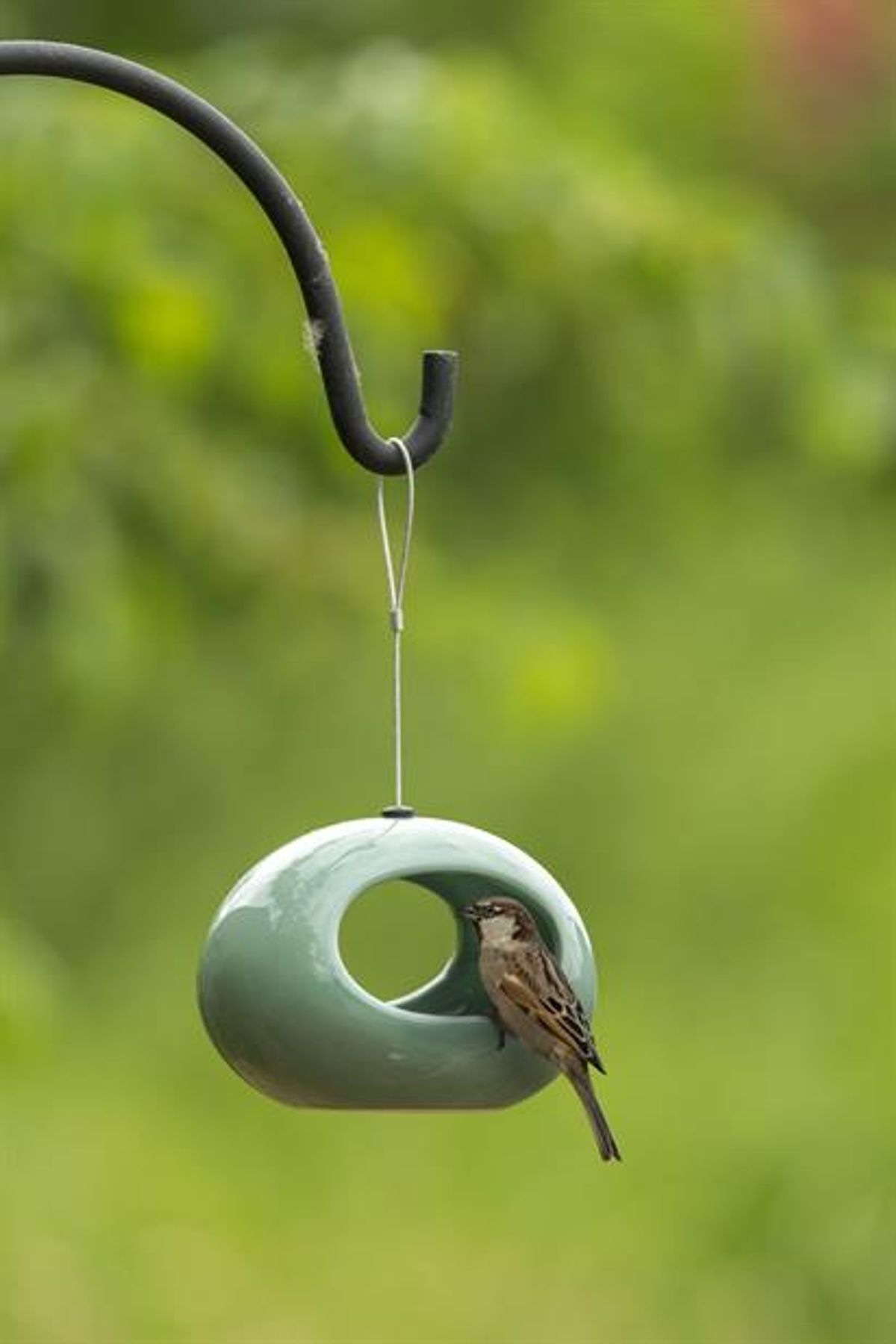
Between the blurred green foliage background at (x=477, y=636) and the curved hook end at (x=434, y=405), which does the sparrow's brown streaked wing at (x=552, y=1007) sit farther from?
the blurred green foliage background at (x=477, y=636)

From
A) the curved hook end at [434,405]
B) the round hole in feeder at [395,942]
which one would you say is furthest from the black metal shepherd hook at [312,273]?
the round hole in feeder at [395,942]

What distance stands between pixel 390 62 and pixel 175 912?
6.63 meters

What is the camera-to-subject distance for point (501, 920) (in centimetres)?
327

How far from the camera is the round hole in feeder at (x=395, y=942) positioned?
11.8 m

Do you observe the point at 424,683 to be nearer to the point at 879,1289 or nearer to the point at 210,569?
the point at 879,1289

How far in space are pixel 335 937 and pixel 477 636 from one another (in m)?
2.88

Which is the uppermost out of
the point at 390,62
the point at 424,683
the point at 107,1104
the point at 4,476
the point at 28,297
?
the point at 390,62

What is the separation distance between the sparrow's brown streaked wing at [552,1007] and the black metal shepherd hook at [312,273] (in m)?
0.57

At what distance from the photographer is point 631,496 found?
934 cm

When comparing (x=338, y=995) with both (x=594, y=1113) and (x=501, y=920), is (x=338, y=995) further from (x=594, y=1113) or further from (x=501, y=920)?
(x=594, y=1113)

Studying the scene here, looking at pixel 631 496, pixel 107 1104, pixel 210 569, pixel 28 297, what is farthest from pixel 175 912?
pixel 28 297

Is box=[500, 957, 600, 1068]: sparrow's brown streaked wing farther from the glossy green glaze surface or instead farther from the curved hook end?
the curved hook end

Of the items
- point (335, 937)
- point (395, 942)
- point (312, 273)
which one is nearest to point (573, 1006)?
point (335, 937)

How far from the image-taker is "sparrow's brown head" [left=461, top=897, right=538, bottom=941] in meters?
3.26
